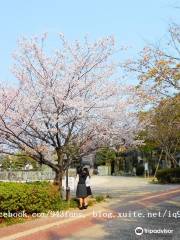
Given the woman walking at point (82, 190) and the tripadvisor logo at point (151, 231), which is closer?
the tripadvisor logo at point (151, 231)

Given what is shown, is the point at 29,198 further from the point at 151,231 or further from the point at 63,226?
the point at 151,231

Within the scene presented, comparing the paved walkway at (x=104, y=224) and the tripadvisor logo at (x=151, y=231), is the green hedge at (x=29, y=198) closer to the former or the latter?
the paved walkway at (x=104, y=224)

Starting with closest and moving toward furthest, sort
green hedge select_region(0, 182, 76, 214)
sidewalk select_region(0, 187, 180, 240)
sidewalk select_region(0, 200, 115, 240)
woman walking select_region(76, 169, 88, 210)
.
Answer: sidewalk select_region(0, 200, 115, 240) → sidewalk select_region(0, 187, 180, 240) → green hedge select_region(0, 182, 76, 214) → woman walking select_region(76, 169, 88, 210)

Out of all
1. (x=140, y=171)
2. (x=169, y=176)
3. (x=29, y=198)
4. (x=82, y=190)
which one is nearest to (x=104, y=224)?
(x=29, y=198)

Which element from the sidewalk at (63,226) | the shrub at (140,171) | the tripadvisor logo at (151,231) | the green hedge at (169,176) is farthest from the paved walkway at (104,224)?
the shrub at (140,171)

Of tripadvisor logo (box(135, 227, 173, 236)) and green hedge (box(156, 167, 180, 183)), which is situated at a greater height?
green hedge (box(156, 167, 180, 183))

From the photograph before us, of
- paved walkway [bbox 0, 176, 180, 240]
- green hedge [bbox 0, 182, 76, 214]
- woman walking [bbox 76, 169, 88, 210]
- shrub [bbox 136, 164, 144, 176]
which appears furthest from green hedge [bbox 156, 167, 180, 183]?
shrub [bbox 136, 164, 144, 176]

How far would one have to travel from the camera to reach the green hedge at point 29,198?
12023 millimetres

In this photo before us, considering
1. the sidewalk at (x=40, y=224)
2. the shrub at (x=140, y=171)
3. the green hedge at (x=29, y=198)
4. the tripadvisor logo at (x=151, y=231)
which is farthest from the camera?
the shrub at (x=140, y=171)

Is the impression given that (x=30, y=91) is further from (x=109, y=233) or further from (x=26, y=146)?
(x=109, y=233)

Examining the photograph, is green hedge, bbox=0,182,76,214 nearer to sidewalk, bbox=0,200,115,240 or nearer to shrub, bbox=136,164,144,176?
sidewalk, bbox=0,200,115,240

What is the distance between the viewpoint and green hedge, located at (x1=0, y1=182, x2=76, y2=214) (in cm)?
1202

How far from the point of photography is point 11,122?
1555 cm

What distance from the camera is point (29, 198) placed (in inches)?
510
